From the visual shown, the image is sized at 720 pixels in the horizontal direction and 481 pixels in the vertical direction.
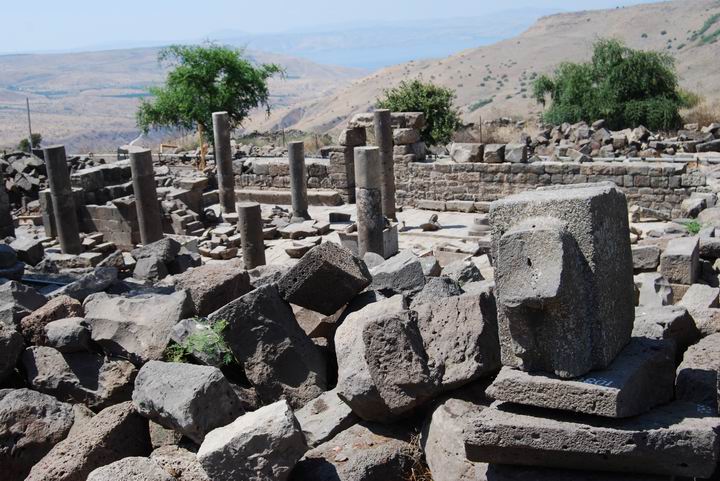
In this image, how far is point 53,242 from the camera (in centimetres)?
1741

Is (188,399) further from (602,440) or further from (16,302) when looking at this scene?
(16,302)

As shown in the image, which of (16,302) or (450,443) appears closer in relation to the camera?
(450,443)

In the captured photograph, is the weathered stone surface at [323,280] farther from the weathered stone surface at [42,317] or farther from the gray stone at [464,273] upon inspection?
the weathered stone surface at [42,317]

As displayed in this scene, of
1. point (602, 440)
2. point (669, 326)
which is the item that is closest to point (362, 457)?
point (602, 440)

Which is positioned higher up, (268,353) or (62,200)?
(268,353)

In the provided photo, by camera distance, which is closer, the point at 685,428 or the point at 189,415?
the point at 685,428

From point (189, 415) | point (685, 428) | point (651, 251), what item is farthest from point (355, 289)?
point (651, 251)

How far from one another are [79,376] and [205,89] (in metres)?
26.3

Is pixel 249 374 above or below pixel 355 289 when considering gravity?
below

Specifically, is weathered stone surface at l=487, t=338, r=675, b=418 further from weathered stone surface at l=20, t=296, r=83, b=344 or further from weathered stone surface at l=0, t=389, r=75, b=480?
weathered stone surface at l=20, t=296, r=83, b=344

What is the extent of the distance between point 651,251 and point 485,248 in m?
4.26

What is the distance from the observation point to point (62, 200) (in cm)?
1587

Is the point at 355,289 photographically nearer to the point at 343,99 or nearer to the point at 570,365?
the point at 570,365

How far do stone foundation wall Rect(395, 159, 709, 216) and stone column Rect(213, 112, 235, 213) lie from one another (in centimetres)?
458
